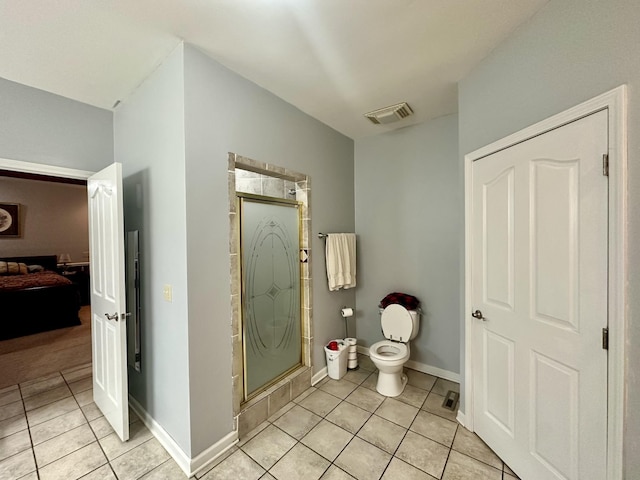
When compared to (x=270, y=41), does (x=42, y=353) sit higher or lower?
lower

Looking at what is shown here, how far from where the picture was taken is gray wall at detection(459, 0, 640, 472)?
1.03 metres

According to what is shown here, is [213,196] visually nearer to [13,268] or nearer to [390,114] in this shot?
[390,114]

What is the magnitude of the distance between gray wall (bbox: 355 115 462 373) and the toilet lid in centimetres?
31

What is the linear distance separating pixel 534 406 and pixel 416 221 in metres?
1.78

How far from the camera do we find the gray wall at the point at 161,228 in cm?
164

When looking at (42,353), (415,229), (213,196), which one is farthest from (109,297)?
(415,229)

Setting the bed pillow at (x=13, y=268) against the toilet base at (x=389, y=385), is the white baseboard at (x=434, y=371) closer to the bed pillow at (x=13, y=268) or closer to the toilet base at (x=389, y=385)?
the toilet base at (x=389, y=385)

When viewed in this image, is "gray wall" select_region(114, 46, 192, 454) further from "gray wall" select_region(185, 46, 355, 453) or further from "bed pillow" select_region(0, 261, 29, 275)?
"bed pillow" select_region(0, 261, 29, 275)

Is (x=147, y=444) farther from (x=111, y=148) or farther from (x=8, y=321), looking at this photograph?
(x=8, y=321)

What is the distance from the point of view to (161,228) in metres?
1.80

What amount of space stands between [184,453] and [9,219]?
709 cm

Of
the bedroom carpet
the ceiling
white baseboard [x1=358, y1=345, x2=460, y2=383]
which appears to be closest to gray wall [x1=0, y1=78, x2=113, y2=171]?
the ceiling

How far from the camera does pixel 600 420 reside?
1.14 meters

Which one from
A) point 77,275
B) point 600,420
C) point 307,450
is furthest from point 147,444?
point 77,275
